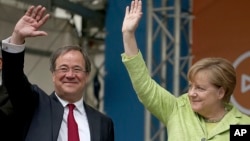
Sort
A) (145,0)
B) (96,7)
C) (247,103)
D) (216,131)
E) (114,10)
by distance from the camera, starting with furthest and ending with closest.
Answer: (96,7) < (114,10) < (145,0) < (247,103) < (216,131)

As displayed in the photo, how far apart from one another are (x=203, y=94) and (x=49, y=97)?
0.60 meters

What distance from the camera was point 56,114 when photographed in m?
1.79

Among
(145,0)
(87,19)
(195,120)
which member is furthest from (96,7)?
(195,120)

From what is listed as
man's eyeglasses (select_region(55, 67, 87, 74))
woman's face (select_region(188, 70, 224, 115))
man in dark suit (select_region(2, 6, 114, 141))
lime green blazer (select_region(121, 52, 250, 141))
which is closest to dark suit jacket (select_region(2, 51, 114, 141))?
man in dark suit (select_region(2, 6, 114, 141))

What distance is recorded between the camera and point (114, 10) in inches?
177

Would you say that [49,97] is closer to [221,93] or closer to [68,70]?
[68,70]

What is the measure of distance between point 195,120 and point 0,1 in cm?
328

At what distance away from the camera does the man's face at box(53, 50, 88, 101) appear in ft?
5.85

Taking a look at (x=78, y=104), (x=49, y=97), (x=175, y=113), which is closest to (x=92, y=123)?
(x=78, y=104)

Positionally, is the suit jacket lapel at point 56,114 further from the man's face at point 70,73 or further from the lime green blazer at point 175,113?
the lime green blazer at point 175,113

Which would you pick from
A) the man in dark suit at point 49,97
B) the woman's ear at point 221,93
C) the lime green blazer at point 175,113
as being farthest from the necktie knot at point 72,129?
the woman's ear at point 221,93

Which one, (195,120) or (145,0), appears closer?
(195,120)

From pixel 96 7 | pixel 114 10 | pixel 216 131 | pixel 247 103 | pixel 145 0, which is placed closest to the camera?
pixel 216 131

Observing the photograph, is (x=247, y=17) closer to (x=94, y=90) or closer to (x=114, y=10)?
(x=114, y=10)
